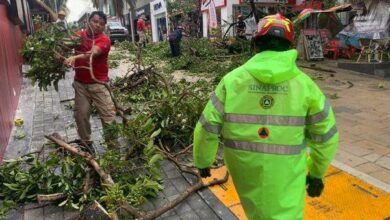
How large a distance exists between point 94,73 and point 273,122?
129 inches

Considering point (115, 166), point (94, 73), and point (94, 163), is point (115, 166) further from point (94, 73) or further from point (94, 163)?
point (94, 73)

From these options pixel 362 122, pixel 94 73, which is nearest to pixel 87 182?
pixel 94 73

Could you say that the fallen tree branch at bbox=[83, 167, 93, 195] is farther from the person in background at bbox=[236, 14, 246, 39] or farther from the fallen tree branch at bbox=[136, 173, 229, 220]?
the person in background at bbox=[236, 14, 246, 39]

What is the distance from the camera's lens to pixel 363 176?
411 cm

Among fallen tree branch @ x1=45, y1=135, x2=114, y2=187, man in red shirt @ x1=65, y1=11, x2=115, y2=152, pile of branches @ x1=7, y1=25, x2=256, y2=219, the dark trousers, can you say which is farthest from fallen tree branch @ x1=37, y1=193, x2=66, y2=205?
the dark trousers

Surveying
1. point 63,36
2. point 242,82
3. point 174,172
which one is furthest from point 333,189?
point 63,36

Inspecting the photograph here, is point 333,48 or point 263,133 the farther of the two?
point 333,48

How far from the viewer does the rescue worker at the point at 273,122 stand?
2.02 meters

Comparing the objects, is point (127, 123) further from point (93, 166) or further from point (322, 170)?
point (322, 170)

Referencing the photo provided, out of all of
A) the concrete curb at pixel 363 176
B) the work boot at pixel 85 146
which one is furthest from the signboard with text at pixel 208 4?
the concrete curb at pixel 363 176

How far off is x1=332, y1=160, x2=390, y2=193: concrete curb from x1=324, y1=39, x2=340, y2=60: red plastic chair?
33.8 feet

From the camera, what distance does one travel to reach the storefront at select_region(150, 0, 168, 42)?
2941 cm

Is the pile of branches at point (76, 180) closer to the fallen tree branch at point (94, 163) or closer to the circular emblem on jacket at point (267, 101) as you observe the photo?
the fallen tree branch at point (94, 163)

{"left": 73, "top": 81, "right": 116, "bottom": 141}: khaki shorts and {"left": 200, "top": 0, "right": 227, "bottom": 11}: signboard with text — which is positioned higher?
{"left": 200, "top": 0, "right": 227, "bottom": 11}: signboard with text
